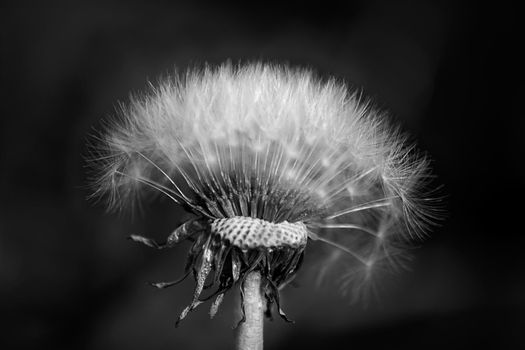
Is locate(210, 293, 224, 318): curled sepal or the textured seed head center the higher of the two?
the textured seed head center

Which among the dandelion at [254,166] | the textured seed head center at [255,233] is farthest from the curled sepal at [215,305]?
the textured seed head center at [255,233]

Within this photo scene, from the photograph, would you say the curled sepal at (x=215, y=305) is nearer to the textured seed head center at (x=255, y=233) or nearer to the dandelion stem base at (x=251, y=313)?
the dandelion stem base at (x=251, y=313)

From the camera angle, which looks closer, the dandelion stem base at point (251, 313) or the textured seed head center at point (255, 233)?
the textured seed head center at point (255, 233)

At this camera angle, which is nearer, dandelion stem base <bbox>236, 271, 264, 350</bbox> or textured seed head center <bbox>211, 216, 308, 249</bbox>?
textured seed head center <bbox>211, 216, 308, 249</bbox>

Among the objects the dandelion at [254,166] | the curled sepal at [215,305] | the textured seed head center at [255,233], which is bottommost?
the curled sepal at [215,305]

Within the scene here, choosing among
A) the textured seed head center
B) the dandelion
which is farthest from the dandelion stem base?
the textured seed head center

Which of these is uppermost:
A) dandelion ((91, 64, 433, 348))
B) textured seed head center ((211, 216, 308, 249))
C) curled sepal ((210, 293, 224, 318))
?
dandelion ((91, 64, 433, 348))

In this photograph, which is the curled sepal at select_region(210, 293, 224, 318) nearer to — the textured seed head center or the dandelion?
the dandelion

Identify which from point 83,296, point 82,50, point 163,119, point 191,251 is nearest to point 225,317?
point 83,296
